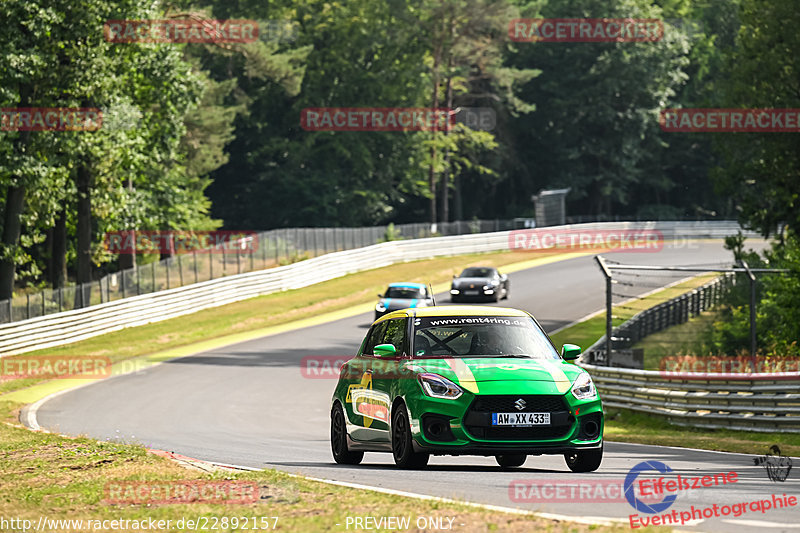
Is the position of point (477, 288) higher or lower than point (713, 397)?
higher

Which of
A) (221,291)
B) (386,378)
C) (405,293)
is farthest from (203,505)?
(221,291)

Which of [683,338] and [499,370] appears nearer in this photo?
[499,370]

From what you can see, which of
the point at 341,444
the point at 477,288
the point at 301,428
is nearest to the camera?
the point at 341,444

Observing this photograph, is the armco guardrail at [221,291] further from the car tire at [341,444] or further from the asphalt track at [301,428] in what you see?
the car tire at [341,444]

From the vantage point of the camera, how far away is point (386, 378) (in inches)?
482

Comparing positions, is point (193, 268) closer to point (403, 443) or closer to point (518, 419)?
point (403, 443)

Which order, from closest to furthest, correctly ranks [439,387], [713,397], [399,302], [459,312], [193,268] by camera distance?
[439,387], [459,312], [713,397], [399,302], [193,268]

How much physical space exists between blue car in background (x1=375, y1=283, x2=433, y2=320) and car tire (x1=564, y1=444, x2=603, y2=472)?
83.2ft

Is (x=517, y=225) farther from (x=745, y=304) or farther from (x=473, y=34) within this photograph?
(x=745, y=304)

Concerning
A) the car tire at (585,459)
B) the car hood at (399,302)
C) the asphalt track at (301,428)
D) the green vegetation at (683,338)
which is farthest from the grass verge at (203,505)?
the car hood at (399,302)

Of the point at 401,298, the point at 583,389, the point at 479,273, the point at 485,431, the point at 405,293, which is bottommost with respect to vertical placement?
the point at 485,431

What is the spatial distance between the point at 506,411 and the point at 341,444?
3.08 metres

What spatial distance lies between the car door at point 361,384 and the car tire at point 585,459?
6.92 feet

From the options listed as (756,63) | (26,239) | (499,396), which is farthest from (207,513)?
(26,239)
